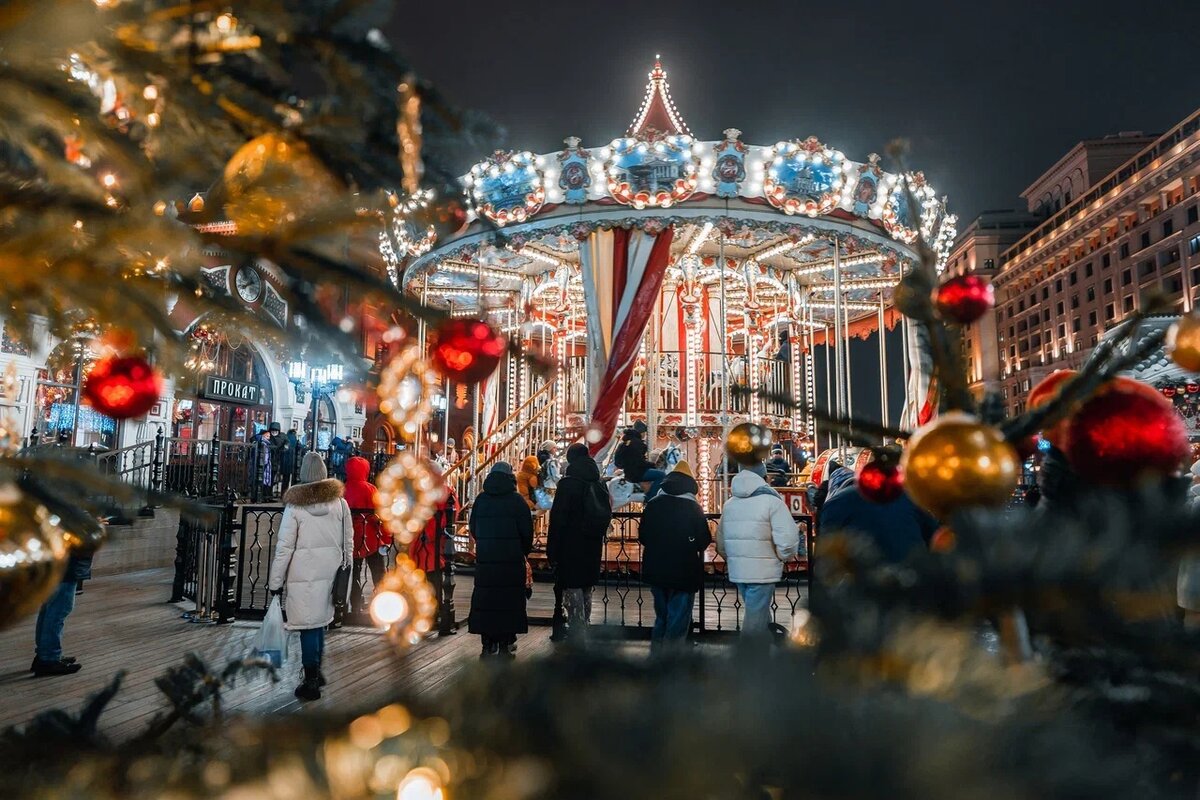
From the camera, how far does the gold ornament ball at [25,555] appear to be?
1122 mm

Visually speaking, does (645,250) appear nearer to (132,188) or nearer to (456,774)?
(132,188)

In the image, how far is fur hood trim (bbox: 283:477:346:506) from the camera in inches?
198

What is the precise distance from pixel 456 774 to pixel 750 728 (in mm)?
213

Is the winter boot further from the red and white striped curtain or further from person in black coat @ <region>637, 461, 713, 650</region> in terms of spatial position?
the red and white striped curtain

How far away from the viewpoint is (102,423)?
690 inches

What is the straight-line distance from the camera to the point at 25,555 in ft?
3.78

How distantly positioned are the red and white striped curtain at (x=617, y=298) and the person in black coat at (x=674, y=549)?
3519 mm

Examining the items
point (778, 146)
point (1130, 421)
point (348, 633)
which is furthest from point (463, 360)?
point (778, 146)

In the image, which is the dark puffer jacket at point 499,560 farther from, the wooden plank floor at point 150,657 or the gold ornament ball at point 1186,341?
the gold ornament ball at point 1186,341

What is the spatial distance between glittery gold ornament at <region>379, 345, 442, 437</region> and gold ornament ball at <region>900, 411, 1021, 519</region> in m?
0.91

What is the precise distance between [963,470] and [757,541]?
4.70 metres

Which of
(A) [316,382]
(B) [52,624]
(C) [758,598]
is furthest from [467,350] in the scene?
(A) [316,382]

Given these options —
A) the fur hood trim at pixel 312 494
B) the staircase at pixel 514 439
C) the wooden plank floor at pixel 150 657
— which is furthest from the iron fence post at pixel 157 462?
the fur hood trim at pixel 312 494

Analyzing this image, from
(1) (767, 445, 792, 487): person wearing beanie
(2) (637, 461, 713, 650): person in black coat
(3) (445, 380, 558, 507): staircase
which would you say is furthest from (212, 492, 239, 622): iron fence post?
(1) (767, 445, 792, 487): person wearing beanie
